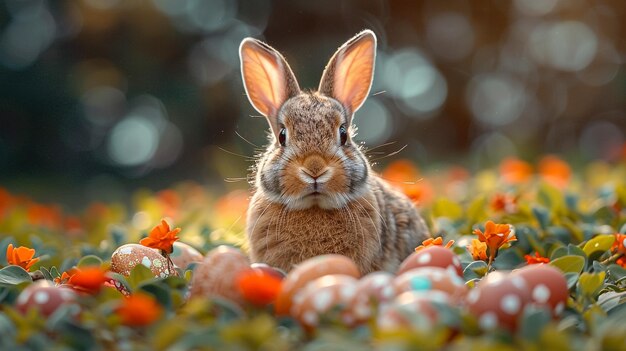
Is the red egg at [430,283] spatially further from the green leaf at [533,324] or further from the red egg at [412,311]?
the green leaf at [533,324]

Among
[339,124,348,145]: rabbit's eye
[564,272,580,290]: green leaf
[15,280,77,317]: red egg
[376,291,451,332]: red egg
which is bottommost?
[564,272,580,290]: green leaf

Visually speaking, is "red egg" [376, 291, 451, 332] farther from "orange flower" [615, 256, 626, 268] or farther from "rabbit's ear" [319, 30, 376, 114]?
"rabbit's ear" [319, 30, 376, 114]

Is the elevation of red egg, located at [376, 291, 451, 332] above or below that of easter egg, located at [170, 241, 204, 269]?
above

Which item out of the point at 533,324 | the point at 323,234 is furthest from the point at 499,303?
the point at 323,234

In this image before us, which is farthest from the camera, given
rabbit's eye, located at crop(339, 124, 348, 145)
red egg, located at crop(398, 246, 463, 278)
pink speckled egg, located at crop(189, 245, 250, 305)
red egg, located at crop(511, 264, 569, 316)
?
rabbit's eye, located at crop(339, 124, 348, 145)

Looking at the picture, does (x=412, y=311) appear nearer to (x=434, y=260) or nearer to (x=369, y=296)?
(x=369, y=296)

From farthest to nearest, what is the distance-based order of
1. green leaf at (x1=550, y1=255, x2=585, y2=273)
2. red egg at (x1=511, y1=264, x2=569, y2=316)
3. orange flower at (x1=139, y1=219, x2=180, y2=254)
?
orange flower at (x1=139, y1=219, x2=180, y2=254)
green leaf at (x1=550, y1=255, x2=585, y2=273)
red egg at (x1=511, y1=264, x2=569, y2=316)

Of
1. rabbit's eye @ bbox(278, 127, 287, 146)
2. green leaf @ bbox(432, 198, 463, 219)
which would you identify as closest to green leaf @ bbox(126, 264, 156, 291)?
rabbit's eye @ bbox(278, 127, 287, 146)

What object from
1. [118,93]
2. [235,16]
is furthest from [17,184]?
[235,16]
